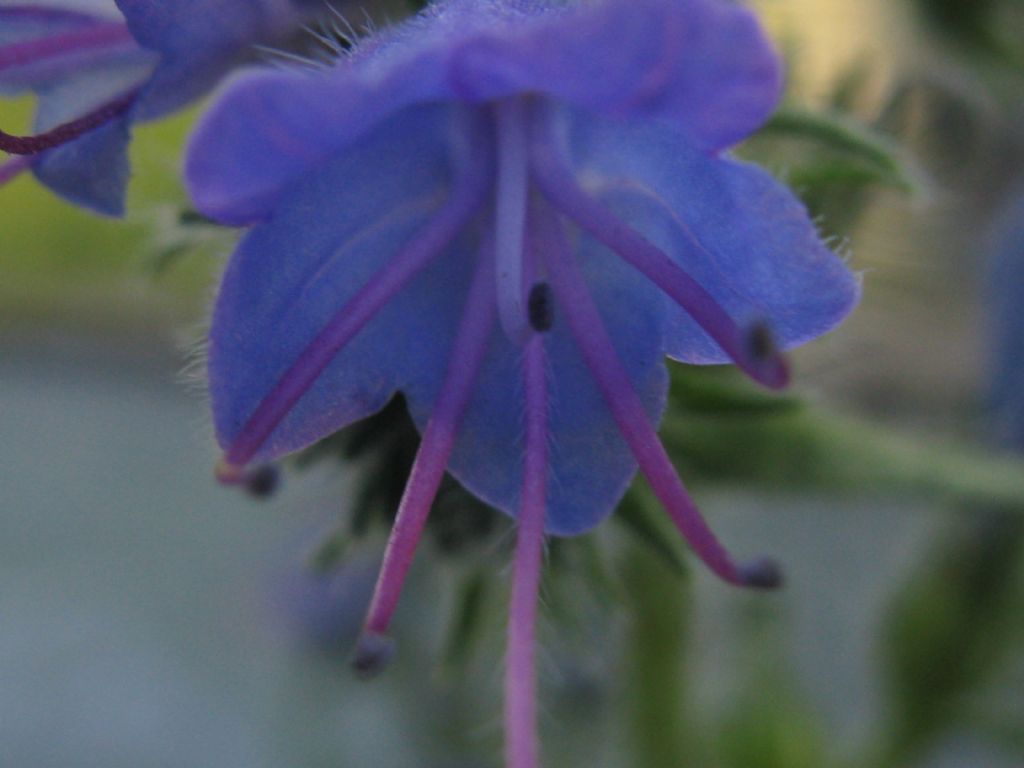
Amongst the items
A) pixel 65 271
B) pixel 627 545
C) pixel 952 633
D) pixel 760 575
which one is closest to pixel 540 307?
pixel 760 575

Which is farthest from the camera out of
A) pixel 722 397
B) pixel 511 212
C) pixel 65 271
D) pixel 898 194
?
pixel 65 271

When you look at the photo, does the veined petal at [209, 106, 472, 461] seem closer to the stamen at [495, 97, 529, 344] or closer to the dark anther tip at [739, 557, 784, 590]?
the stamen at [495, 97, 529, 344]

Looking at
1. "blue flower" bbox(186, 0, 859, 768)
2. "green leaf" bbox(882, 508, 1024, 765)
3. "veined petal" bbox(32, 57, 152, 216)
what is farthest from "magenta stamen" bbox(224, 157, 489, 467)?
"green leaf" bbox(882, 508, 1024, 765)

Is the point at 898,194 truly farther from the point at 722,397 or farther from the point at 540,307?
the point at 540,307

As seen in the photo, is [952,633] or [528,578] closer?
[528,578]

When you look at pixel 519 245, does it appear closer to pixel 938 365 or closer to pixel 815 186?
pixel 815 186

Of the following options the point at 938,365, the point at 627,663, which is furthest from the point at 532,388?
the point at 938,365
